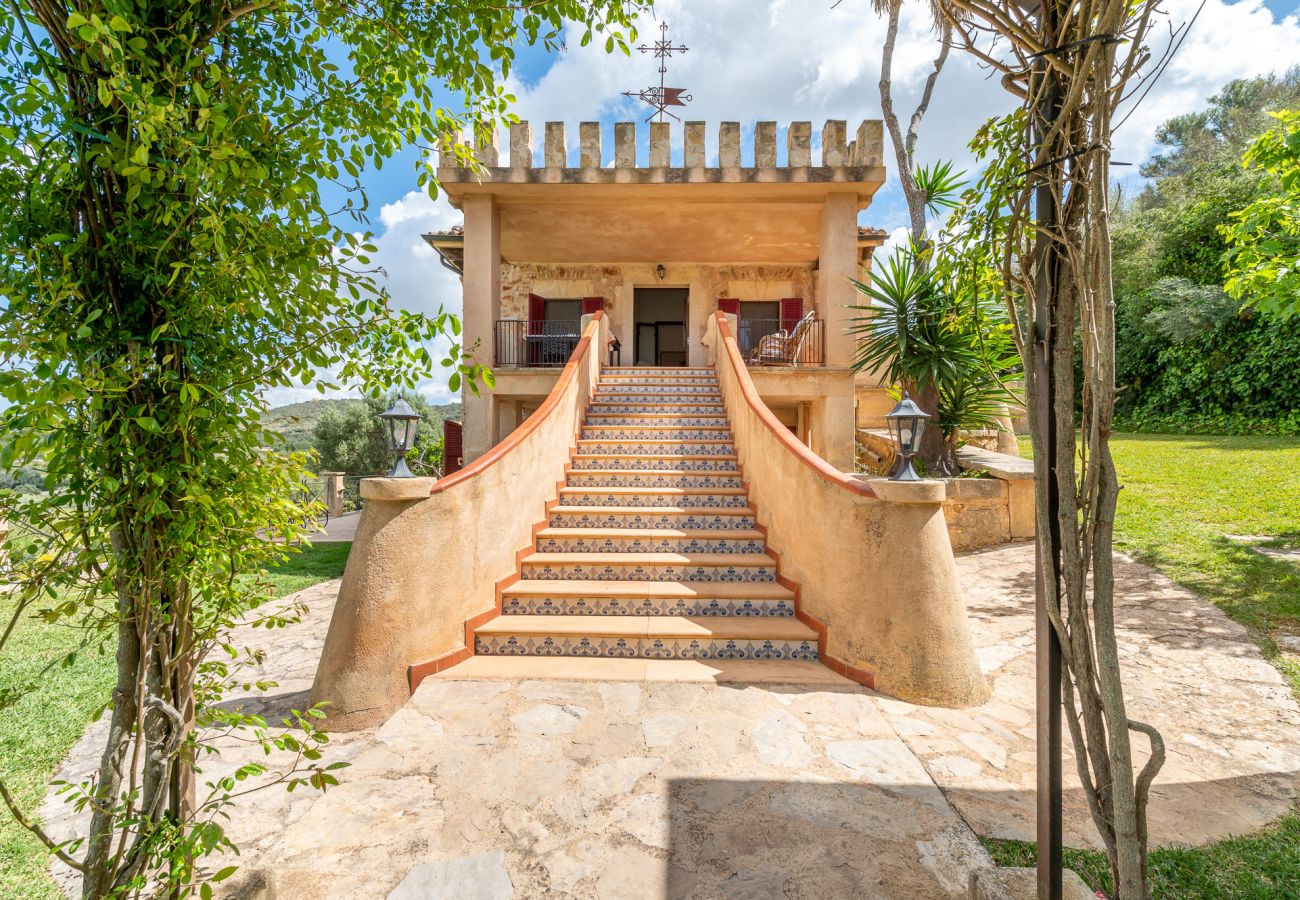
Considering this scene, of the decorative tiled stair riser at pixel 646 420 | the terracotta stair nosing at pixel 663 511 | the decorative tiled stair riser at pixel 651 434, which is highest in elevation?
the decorative tiled stair riser at pixel 646 420

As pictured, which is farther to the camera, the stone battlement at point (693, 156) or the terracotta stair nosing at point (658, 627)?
the stone battlement at point (693, 156)

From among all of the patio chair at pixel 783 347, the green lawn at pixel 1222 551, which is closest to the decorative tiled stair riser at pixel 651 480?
the green lawn at pixel 1222 551

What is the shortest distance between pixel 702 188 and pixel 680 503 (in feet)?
18.6

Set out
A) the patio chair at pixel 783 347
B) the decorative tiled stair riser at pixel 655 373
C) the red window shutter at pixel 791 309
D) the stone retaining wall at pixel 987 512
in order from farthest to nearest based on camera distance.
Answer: the red window shutter at pixel 791 309, the patio chair at pixel 783 347, the decorative tiled stair riser at pixel 655 373, the stone retaining wall at pixel 987 512

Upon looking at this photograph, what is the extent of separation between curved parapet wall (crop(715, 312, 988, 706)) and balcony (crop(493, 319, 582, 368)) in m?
6.75

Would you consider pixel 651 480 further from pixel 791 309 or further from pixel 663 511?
pixel 791 309

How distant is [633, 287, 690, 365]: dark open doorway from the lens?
15.5 m

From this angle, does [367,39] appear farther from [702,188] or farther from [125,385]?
[702,188]

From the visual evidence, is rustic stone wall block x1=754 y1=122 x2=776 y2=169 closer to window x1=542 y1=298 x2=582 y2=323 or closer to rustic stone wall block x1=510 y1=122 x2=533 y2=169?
rustic stone wall block x1=510 y1=122 x2=533 y2=169

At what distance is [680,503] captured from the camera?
5648 millimetres

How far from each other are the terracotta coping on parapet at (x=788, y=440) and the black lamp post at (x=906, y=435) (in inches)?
9.6

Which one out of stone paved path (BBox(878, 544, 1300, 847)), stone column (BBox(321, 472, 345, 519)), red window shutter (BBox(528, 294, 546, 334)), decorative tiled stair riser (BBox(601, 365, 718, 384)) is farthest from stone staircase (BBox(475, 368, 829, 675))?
stone column (BBox(321, 472, 345, 519))

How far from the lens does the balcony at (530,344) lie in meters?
9.87

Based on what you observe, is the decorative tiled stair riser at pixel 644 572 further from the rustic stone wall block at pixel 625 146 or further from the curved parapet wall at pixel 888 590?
the rustic stone wall block at pixel 625 146
